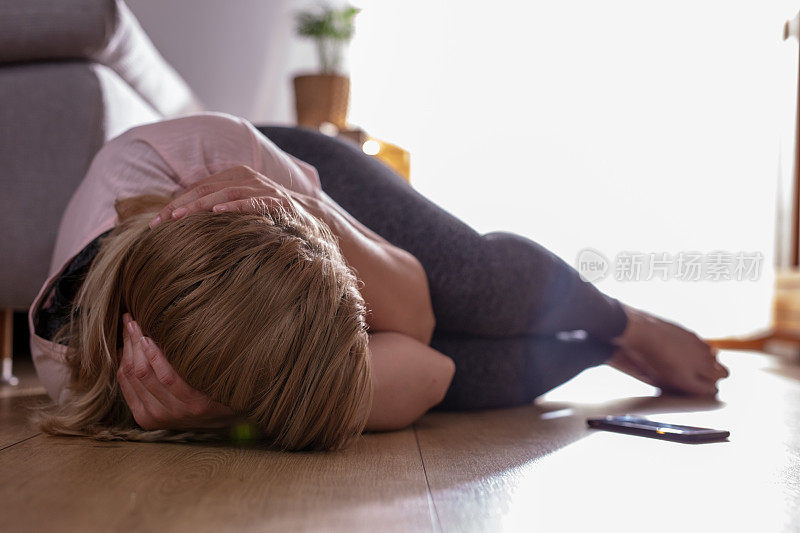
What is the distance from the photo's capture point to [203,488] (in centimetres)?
60

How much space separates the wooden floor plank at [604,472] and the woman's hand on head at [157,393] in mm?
228

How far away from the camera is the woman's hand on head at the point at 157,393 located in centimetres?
68

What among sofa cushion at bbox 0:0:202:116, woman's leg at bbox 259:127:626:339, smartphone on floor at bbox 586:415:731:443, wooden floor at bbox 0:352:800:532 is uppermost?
sofa cushion at bbox 0:0:202:116

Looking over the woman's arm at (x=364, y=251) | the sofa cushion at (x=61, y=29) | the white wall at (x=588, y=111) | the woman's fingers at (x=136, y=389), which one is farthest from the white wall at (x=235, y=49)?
the woman's fingers at (x=136, y=389)

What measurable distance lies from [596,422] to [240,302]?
0.59 meters

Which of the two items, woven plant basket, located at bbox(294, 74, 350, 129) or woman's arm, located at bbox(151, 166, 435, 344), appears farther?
woven plant basket, located at bbox(294, 74, 350, 129)

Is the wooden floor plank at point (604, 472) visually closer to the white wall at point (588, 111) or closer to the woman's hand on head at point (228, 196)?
the woman's hand on head at point (228, 196)

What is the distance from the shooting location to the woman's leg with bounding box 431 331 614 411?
1.17 meters

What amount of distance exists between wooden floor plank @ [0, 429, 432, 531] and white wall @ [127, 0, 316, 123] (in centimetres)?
222

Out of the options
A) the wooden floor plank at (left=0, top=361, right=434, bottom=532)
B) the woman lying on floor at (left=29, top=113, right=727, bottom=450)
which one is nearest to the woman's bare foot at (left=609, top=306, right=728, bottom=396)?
the woman lying on floor at (left=29, top=113, right=727, bottom=450)

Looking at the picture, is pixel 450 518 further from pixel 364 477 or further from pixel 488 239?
pixel 488 239

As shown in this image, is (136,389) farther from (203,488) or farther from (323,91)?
(323,91)

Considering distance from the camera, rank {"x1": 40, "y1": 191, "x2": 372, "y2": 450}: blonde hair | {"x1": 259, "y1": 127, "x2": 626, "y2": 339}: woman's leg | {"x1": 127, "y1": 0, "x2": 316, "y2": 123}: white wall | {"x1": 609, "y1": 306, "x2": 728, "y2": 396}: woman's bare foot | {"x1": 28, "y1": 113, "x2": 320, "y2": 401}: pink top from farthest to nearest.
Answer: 1. {"x1": 127, "y1": 0, "x2": 316, "y2": 123}: white wall
2. {"x1": 609, "y1": 306, "x2": 728, "y2": 396}: woman's bare foot
3. {"x1": 259, "y1": 127, "x2": 626, "y2": 339}: woman's leg
4. {"x1": 28, "y1": 113, "x2": 320, "y2": 401}: pink top
5. {"x1": 40, "y1": 191, "x2": 372, "y2": 450}: blonde hair

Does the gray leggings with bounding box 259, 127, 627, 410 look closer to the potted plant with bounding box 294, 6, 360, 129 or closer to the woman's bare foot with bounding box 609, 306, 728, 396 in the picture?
the woman's bare foot with bounding box 609, 306, 728, 396
